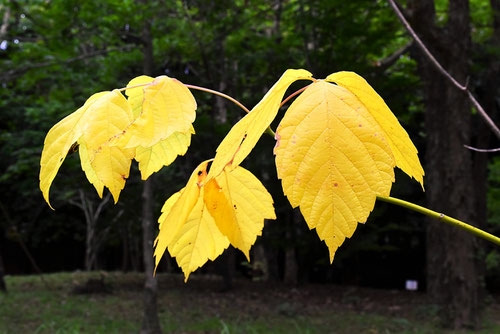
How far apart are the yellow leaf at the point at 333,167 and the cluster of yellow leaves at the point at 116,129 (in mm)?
97

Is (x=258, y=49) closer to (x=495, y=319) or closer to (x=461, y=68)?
(x=461, y=68)

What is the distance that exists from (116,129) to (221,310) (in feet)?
17.4

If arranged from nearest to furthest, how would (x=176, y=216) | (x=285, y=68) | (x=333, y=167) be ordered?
1. (x=333, y=167)
2. (x=176, y=216)
3. (x=285, y=68)

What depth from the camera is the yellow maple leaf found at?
439 millimetres

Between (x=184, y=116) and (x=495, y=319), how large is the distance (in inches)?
230

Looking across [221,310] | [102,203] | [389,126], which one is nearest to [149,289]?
[221,310]

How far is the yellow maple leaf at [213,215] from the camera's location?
44 centimetres

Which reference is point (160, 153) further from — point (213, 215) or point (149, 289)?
point (149, 289)

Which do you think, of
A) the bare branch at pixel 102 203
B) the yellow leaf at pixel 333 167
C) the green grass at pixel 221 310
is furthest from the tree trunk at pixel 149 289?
the bare branch at pixel 102 203

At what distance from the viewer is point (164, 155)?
1.54ft

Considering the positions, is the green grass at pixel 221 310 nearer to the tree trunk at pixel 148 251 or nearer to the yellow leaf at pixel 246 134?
the tree trunk at pixel 148 251

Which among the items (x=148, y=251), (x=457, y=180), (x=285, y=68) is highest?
(x=285, y=68)

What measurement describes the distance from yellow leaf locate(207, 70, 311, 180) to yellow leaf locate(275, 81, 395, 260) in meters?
0.02

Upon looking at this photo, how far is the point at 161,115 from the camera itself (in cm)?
38
